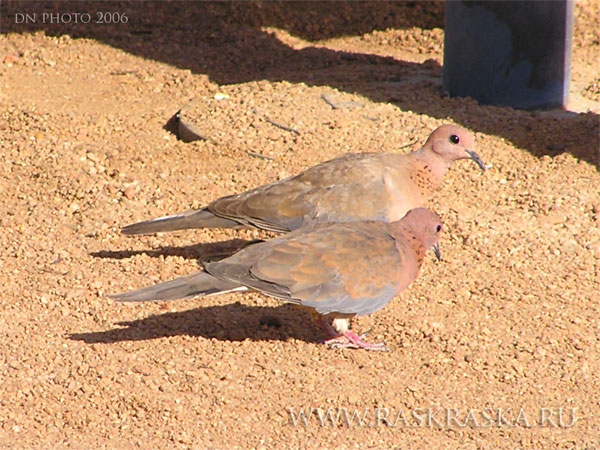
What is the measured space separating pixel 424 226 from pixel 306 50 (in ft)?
17.1

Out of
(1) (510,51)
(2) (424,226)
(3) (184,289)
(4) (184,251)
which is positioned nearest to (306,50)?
(1) (510,51)

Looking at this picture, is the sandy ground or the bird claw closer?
the sandy ground

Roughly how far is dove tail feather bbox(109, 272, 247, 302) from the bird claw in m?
0.67

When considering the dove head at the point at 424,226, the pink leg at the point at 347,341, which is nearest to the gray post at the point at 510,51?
the dove head at the point at 424,226

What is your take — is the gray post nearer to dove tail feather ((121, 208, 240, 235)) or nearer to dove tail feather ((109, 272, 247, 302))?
dove tail feather ((121, 208, 240, 235))

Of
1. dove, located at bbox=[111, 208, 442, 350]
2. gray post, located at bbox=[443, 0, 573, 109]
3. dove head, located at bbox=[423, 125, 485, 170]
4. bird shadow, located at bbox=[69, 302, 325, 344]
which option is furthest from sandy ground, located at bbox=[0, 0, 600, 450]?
dove head, located at bbox=[423, 125, 485, 170]

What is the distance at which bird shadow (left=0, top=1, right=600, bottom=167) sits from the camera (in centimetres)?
775

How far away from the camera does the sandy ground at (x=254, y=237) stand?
4527 mm

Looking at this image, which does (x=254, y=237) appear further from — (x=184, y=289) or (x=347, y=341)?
(x=184, y=289)

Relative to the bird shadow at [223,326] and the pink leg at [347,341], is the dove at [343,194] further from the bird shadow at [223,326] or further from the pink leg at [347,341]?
the pink leg at [347,341]

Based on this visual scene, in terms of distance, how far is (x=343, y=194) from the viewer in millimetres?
5582

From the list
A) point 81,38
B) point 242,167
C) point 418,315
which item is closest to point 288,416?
point 418,315

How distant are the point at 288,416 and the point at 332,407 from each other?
0.72 ft

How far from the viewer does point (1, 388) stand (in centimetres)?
466
